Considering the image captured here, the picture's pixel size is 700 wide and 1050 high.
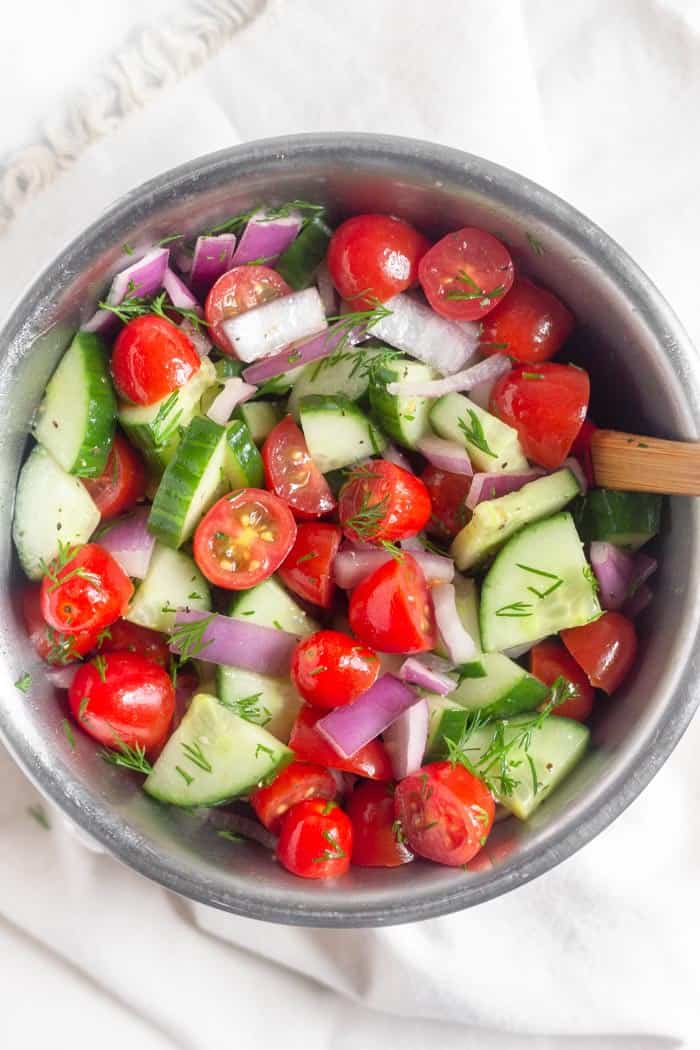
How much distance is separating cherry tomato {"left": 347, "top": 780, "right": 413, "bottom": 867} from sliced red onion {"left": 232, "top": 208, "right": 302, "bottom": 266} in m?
1.08

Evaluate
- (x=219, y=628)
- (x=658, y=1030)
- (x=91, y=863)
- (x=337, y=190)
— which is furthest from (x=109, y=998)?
(x=337, y=190)

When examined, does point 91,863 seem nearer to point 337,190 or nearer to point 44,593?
point 44,593

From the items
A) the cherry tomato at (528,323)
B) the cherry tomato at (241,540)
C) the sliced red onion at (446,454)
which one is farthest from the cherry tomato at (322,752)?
the cherry tomato at (528,323)

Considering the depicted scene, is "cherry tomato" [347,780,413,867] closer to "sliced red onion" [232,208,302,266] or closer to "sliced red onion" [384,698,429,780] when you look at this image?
"sliced red onion" [384,698,429,780]

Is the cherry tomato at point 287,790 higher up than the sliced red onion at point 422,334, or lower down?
lower down

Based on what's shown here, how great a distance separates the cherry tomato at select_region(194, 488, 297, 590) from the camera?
2004 millimetres

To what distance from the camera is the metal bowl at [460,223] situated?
6.19 ft

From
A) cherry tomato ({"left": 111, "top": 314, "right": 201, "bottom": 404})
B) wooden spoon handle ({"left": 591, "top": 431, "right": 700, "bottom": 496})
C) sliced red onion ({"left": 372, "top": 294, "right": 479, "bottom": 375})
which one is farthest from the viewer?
sliced red onion ({"left": 372, "top": 294, "right": 479, "bottom": 375})

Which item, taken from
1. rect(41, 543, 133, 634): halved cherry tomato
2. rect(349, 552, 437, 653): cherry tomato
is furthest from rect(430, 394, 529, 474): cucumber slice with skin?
rect(41, 543, 133, 634): halved cherry tomato

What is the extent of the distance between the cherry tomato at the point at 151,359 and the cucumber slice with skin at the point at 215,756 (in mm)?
584

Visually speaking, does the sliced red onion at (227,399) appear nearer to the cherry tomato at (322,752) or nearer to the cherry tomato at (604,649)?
the cherry tomato at (322,752)

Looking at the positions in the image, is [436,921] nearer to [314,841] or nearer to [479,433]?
[314,841]

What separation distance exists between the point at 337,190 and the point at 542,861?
4.23ft

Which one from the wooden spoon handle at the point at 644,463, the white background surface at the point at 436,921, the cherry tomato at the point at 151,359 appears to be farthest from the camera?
the white background surface at the point at 436,921
